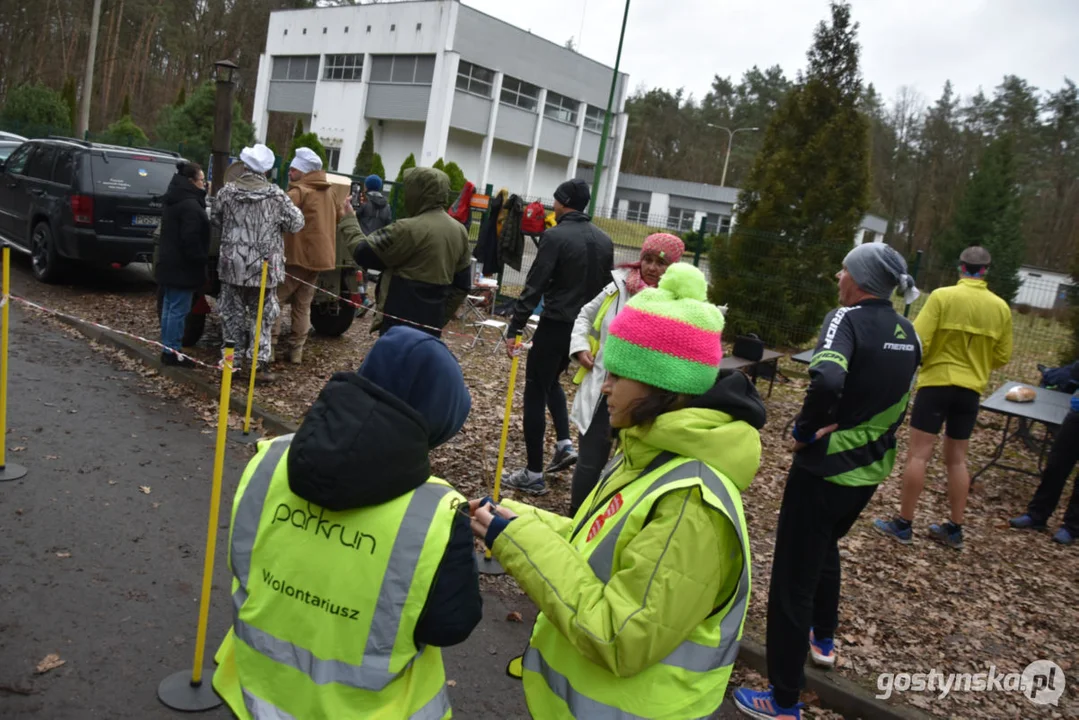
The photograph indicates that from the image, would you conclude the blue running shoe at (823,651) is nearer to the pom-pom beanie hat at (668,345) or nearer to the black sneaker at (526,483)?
the black sneaker at (526,483)

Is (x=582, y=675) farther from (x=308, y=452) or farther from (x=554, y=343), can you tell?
(x=554, y=343)

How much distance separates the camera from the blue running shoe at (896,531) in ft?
19.7

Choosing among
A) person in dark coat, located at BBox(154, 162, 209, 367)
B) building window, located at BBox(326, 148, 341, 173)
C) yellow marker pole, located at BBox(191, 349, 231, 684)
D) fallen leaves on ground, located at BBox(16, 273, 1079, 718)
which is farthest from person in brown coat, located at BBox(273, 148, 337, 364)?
building window, located at BBox(326, 148, 341, 173)

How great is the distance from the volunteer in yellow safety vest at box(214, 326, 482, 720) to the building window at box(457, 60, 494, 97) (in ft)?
140

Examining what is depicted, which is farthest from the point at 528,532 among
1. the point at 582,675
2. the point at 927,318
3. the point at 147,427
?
the point at 147,427

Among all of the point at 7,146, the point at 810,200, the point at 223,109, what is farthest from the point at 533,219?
the point at 7,146

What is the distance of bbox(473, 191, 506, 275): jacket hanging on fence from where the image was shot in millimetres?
12094

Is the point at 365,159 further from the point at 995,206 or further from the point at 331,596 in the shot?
the point at 331,596

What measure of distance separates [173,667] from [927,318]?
18.1 feet

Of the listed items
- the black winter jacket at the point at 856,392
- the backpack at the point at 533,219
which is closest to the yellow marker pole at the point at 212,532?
the black winter jacket at the point at 856,392

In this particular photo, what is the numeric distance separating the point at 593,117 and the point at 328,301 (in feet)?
145

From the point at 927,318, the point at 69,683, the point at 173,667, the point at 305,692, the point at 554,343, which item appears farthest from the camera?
the point at 927,318

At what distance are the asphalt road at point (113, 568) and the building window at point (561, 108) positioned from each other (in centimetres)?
4354

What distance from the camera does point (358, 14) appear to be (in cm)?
4503
